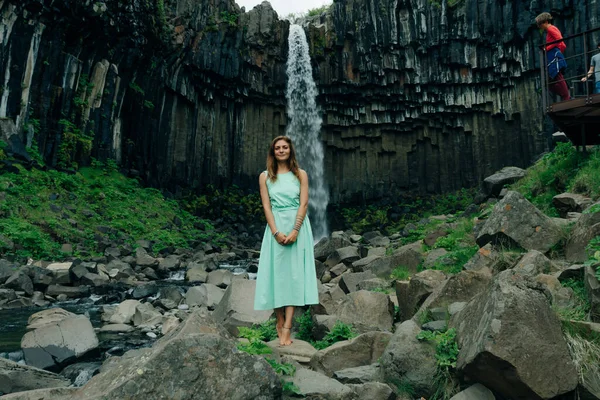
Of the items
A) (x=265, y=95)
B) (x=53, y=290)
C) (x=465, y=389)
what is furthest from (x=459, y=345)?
(x=265, y=95)

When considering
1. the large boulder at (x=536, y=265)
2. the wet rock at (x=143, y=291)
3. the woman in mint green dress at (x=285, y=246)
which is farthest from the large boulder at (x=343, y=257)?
the woman in mint green dress at (x=285, y=246)

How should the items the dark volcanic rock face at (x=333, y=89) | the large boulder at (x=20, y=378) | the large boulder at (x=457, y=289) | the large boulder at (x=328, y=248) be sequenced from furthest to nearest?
the dark volcanic rock face at (x=333, y=89)
the large boulder at (x=328, y=248)
the large boulder at (x=457, y=289)
the large boulder at (x=20, y=378)

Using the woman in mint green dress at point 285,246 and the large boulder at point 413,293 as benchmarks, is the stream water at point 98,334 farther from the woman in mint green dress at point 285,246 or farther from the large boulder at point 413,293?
the large boulder at point 413,293

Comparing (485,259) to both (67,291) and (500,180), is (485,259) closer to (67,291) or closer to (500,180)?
(500,180)

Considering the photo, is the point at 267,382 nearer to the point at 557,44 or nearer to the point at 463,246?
the point at 463,246

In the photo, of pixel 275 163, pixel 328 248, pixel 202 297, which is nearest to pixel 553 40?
pixel 275 163

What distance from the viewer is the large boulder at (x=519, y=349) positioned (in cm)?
290

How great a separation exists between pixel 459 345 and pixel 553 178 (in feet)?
22.5

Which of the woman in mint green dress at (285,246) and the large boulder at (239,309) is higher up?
the woman in mint green dress at (285,246)

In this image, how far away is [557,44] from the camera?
8727 mm

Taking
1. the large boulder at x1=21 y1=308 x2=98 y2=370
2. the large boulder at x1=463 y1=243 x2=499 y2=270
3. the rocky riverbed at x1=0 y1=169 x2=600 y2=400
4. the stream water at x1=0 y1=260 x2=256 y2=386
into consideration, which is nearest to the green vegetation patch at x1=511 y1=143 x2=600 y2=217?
the rocky riverbed at x1=0 y1=169 x2=600 y2=400

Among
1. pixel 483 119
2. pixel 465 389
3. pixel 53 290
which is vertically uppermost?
pixel 483 119

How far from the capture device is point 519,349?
2924 mm

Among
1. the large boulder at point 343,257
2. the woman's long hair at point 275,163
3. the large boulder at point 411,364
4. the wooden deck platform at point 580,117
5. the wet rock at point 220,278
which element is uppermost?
the wooden deck platform at point 580,117
